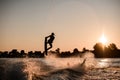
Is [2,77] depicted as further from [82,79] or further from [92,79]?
[92,79]

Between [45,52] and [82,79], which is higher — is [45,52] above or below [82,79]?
above

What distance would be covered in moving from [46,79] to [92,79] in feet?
22.5

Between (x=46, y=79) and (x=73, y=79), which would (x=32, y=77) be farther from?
(x=73, y=79)

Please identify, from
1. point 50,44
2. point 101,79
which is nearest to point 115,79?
point 101,79

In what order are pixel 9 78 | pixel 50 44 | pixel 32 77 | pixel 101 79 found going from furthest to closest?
1. pixel 101 79
2. pixel 50 44
3. pixel 32 77
4. pixel 9 78

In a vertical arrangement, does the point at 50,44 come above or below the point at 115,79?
above

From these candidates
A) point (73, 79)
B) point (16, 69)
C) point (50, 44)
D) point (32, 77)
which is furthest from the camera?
point (50, 44)

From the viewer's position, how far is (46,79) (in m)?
20.9

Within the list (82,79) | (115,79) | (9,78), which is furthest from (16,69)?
(115,79)

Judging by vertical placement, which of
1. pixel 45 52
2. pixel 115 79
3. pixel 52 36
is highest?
pixel 52 36

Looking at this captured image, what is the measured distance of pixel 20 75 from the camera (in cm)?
1972

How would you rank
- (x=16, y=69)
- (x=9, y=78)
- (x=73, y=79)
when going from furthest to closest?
(x=73, y=79) < (x=16, y=69) < (x=9, y=78)

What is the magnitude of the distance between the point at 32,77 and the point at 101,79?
9373mm

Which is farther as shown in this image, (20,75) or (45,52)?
(45,52)
